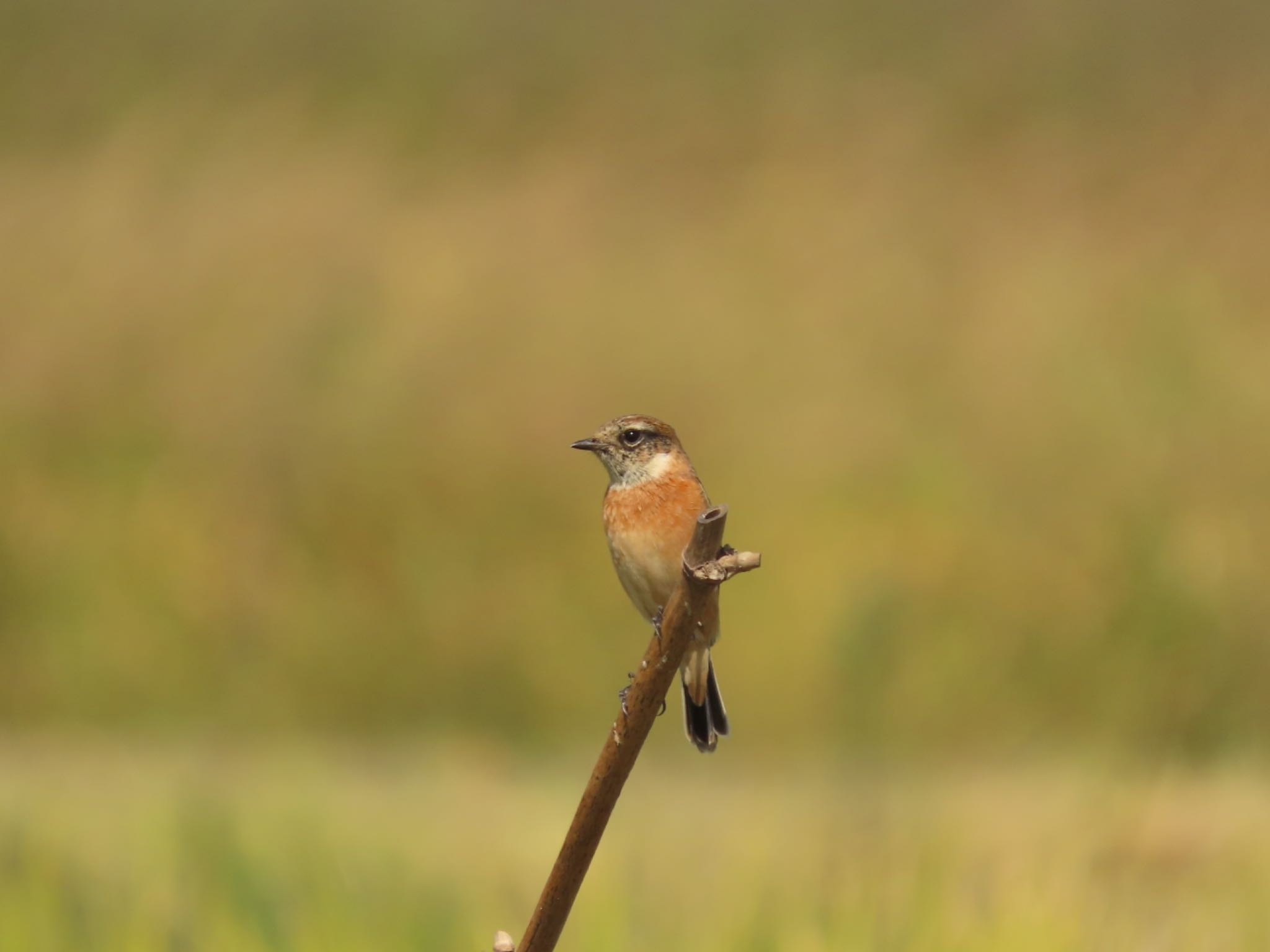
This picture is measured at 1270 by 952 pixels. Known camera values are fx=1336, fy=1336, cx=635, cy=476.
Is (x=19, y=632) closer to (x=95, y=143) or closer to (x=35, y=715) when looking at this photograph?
(x=35, y=715)

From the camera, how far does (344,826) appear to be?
4789 mm

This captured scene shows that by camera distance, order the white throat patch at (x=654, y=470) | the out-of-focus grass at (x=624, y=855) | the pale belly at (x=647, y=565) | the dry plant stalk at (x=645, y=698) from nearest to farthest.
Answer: the dry plant stalk at (x=645, y=698)
the pale belly at (x=647, y=565)
the white throat patch at (x=654, y=470)
the out-of-focus grass at (x=624, y=855)

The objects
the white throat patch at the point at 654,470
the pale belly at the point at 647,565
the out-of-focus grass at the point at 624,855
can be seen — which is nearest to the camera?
the pale belly at the point at 647,565

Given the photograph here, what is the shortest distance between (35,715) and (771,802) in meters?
2.87

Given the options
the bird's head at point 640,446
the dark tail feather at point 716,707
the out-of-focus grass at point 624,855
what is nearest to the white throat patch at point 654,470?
the bird's head at point 640,446

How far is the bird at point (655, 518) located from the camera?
3.16 m

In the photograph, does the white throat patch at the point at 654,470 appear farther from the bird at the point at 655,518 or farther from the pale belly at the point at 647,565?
the pale belly at the point at 647,565

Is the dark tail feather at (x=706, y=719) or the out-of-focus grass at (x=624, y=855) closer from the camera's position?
the dark tail feather at (x=706, y=719)

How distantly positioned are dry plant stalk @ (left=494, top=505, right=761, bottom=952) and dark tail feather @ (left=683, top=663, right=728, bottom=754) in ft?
2.88

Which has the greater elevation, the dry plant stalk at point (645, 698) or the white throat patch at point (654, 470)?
the white throat patch at point (654, 470)

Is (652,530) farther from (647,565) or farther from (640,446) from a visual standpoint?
(640,446)

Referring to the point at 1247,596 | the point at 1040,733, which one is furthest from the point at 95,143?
the point at 1247,596

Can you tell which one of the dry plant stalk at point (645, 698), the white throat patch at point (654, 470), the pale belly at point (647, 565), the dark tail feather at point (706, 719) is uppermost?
the white throat patch at point (654, 470)

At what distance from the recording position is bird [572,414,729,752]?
3158mm
